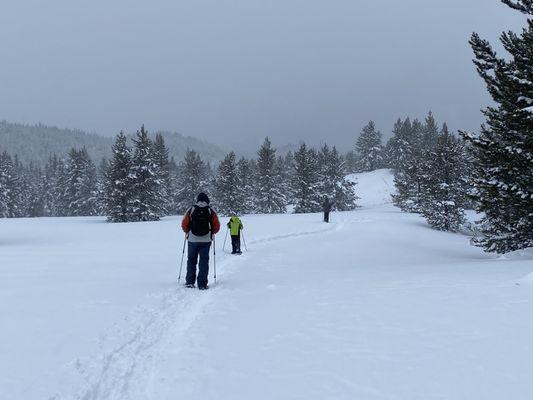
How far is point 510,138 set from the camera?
548 inches

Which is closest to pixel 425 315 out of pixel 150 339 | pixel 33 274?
pixel 150 339

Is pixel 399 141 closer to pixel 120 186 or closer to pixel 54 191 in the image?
pixel 120 186

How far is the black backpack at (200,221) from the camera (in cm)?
1005

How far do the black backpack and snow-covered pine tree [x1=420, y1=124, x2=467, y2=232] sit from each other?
31.3m

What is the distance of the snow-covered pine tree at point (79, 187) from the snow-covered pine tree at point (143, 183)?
23.3m

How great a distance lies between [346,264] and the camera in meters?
14.1

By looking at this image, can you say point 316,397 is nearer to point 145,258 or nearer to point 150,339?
point 150,339

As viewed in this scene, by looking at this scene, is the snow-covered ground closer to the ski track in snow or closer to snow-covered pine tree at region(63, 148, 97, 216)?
the ski track in snow

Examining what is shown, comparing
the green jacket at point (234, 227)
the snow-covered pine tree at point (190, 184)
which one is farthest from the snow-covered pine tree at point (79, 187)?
the green jacket at point (234, 227)

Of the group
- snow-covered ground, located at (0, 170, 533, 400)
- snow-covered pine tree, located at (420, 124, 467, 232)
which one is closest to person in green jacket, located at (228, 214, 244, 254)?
snow-covered ground, located at (0, 170, 533, 400)

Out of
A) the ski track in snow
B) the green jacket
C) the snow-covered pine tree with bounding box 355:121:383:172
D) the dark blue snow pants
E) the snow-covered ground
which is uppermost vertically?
the snow-covered pine tree with bounding box 355:121:383:172

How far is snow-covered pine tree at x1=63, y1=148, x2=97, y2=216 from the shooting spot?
226 feet

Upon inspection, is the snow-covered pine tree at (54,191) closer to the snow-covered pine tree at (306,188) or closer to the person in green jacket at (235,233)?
the snow-covered pine tree at (306,188)

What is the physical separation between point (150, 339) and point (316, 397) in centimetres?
310
